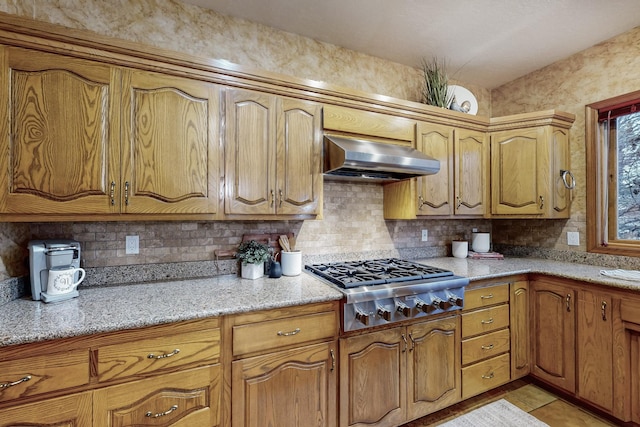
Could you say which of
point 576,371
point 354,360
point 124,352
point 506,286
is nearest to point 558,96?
point 506,286

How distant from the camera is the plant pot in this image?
1.96 metres

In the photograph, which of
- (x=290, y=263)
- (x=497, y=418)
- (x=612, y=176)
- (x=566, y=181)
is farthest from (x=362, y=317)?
(x=612, y=176)

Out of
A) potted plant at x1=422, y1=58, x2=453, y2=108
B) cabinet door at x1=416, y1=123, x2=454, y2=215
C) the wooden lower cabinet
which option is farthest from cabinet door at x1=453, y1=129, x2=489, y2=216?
the wooden lower cabinet

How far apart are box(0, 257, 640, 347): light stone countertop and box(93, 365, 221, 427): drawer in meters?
0.26

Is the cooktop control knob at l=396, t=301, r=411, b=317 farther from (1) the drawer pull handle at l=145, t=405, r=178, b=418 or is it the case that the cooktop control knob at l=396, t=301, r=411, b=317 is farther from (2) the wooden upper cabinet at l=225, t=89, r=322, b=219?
(1) the drawer pull handle at l=145, t=405, r=178, b=418

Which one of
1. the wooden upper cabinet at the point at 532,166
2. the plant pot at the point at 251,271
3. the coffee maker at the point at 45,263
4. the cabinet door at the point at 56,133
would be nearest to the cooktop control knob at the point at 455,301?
the wooden upper cabinet at the point at 532,166

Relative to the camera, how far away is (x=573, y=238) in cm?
264

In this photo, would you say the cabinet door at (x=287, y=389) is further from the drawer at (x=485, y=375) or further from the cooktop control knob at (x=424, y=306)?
the drawer at (x=485, y=375)

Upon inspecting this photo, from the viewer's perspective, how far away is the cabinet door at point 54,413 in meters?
1.08

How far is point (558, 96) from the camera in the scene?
2762 mm

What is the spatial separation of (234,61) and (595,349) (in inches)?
124

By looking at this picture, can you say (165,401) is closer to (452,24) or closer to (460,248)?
(460,248)

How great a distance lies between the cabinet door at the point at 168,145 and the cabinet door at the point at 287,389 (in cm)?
88

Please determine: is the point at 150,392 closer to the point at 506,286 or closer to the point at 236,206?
the point at 236,206
